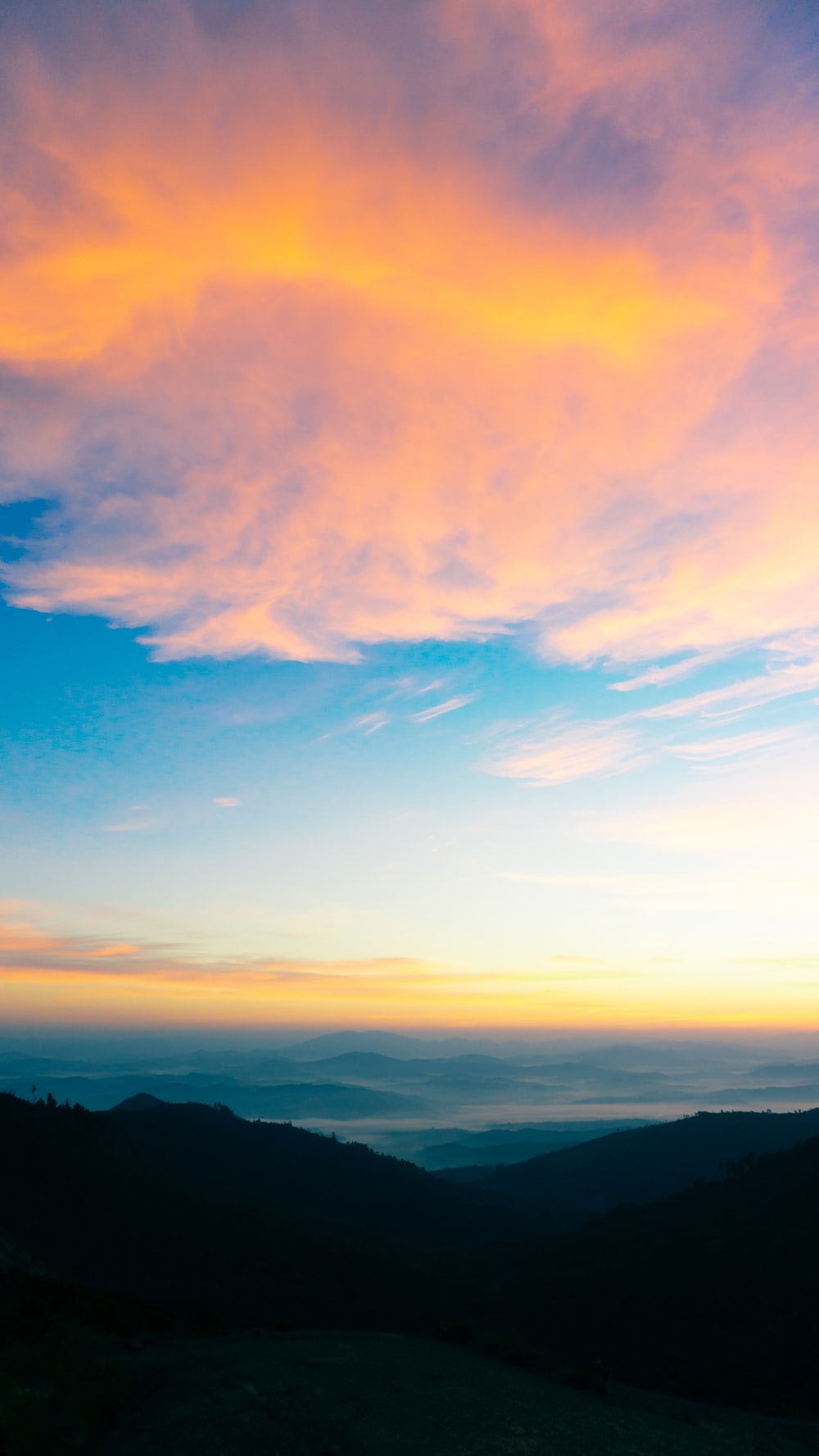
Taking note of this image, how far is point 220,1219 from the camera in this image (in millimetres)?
89688

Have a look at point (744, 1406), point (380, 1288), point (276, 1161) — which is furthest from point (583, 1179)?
point (744, 1406)

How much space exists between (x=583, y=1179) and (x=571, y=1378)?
547 feet

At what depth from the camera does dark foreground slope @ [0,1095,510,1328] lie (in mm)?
63322

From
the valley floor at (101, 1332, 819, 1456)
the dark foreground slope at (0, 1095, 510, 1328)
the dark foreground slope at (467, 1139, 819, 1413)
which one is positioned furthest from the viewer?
the dark foreground slope at (0, 1095, 510, 1328)

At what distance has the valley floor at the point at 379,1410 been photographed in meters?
14.3

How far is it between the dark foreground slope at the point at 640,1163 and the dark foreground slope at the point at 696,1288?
61791 mm

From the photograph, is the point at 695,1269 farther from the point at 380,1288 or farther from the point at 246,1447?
the point at 246,1447

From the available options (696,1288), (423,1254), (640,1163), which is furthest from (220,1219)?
(640,1163)

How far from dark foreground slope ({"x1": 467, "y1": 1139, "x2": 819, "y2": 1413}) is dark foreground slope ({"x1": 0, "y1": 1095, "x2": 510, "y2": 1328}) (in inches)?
435

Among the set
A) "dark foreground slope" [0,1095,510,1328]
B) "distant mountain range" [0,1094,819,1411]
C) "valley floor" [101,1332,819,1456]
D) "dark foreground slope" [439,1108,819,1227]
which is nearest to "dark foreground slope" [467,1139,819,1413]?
"distant mountain range" [0,1094,819,1411]

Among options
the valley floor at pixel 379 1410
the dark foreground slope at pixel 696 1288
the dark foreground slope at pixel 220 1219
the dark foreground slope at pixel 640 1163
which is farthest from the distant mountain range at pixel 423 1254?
the dark foreground slope at pixel 640 1163

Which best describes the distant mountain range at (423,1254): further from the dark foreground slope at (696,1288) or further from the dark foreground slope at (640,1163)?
the dark foreground slope at (640,1163)

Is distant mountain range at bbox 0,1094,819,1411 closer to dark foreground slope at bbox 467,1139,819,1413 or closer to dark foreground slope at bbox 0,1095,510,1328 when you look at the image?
dark foreground slope at bbox 467,1139,819,1413

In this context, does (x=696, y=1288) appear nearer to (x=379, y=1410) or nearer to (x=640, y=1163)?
(x=379, y=1410)
